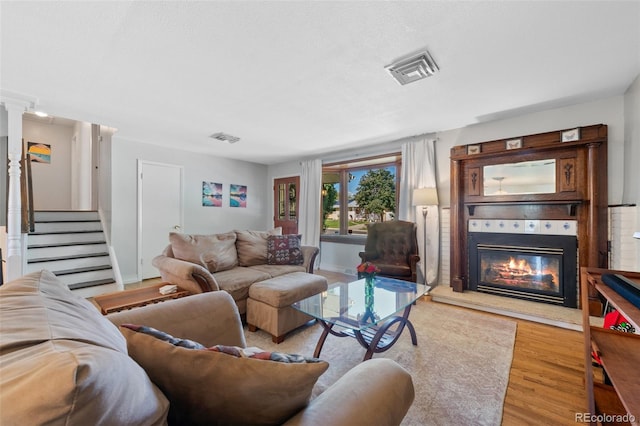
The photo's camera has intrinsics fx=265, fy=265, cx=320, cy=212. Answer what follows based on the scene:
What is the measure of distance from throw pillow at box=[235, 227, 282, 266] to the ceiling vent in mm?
2388

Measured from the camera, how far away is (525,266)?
10.4 ft

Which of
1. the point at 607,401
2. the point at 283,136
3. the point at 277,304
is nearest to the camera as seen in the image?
the point at 607,401

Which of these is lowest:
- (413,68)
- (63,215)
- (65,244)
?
(65,244)

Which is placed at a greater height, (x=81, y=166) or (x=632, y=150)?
(x=81, y=166)

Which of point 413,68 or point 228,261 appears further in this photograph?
point 228,261

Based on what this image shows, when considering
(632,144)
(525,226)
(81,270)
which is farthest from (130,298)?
(632,144)

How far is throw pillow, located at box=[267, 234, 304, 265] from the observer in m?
3.29

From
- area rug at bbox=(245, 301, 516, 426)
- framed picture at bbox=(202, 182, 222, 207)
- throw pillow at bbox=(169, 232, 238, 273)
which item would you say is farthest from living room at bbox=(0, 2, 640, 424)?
throw pillow at bbox=(169, 232, 238, 273)

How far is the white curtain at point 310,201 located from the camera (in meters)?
5.23

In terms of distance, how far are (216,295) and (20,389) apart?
3.72 feet

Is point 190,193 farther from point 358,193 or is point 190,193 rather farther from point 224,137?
point 358,193

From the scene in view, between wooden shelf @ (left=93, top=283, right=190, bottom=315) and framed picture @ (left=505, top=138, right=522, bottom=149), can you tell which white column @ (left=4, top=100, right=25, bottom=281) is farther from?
framed picture @ (left=505, top=138, right=522, bottom=149)

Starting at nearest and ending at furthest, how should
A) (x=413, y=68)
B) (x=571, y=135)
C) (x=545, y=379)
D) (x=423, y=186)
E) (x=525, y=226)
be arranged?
(x=545, y=379) < (x=413, y=68) < (x=571, y=135) < (x=525, y=226) < (x=423, y=186)

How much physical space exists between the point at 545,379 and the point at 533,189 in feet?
7.05
